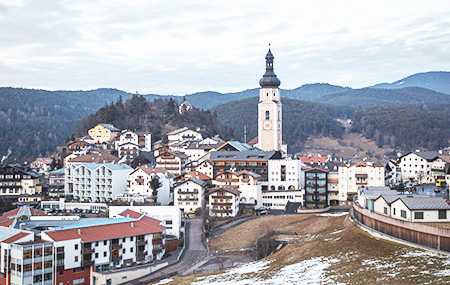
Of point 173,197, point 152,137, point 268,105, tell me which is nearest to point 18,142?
point 152,137

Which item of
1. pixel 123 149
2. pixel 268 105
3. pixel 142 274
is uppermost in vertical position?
pixel 268 105

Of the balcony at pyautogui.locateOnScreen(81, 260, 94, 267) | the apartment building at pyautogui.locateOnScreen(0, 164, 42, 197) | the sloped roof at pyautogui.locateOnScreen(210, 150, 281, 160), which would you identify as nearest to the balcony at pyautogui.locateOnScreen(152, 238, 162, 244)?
the balcony at pyautogui.locateOnScreen(81, 260, 94, 267)

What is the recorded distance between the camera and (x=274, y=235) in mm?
42750

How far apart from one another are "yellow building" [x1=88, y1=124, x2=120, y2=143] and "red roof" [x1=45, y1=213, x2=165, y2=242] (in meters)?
48.4

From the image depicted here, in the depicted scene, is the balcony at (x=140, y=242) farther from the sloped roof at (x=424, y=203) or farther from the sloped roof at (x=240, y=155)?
the sloped roof at (x=240, y=155)

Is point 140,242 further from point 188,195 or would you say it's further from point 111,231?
point 188,195

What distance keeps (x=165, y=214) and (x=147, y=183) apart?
14134mm

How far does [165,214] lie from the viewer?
48969mm

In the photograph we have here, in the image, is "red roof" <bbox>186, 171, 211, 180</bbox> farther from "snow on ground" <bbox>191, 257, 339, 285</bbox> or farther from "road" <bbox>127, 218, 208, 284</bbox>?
"snow on ground" <bbox>191, 257, 339, 285</bbox>

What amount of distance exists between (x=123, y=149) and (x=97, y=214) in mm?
27125

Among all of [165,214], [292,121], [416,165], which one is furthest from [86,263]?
[292,121]

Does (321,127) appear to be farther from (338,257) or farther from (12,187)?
(338,257)

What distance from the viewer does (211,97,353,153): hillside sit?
551ft

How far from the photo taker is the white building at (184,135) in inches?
3686
